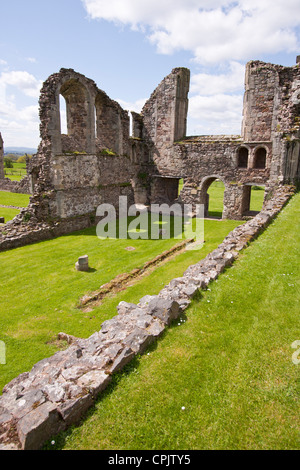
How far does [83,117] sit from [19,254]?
1007 cm

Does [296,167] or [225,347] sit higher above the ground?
[296,167]

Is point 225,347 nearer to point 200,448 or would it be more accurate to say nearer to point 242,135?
point 200,448

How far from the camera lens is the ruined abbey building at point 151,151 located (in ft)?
55.2

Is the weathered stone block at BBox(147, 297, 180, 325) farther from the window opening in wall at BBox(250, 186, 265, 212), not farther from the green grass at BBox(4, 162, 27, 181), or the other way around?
the green grass at BBox(4, 162, 27, 181)

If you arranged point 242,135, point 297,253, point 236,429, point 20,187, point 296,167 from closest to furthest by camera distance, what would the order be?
point 236,429 < point 297,253 < point 296,167 < point 242,135 < point 20,187

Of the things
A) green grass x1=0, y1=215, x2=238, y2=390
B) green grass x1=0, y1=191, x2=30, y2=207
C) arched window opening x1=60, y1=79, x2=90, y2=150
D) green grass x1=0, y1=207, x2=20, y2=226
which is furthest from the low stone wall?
green grass x1=0, y1=191, x2=30, y2=207

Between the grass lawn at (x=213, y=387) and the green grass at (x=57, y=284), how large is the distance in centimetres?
338

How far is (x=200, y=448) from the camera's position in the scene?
3.43 metres

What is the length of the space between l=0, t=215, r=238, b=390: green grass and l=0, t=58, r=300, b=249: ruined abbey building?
2.59m

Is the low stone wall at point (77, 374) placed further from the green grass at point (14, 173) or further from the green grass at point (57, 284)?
the green grass at point (14, 173)

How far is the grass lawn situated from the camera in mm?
3557

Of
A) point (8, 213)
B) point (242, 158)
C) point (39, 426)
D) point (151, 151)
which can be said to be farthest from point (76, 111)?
point (39, 426)

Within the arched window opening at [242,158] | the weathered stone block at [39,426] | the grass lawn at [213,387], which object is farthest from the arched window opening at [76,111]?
the weathered stone block at [39,426]

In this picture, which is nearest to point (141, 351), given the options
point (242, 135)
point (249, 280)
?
point (249, 280)
